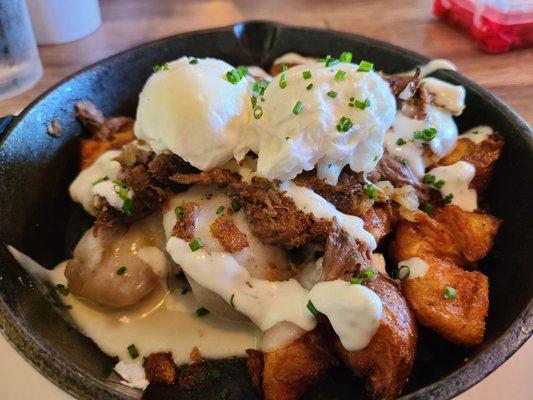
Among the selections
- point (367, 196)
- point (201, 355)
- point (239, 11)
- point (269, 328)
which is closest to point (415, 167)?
point (367, 196)

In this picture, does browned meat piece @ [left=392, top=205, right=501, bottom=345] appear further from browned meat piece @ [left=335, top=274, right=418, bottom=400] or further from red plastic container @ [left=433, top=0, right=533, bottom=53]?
red plastic container @ [left=433, top=0, right=533, bottom=53]

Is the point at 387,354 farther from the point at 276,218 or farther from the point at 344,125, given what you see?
the point at 344,125

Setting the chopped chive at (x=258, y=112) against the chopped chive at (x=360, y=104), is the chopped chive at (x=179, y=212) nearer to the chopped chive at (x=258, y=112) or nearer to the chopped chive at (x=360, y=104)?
the chopped chive at (x=258, y=112)

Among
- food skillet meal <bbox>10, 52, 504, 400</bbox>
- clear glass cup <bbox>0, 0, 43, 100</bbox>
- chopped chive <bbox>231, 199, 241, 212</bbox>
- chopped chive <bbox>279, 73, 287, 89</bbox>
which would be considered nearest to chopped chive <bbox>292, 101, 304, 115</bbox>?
food skillet meal <bbox>10, 52, 504, 400</bbox>

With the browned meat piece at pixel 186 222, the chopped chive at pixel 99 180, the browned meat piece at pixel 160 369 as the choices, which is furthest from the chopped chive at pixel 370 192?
the chopped chive at pixel 99 180

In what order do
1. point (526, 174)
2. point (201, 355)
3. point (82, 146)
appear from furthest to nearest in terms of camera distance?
point (82, 146) → point (526, 174) → point (201, 355)

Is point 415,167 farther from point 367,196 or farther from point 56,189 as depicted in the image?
point 56,189

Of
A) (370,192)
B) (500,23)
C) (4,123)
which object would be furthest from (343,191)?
(500,23)
